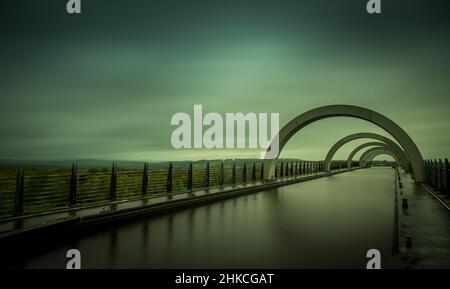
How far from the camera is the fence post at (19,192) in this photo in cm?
873

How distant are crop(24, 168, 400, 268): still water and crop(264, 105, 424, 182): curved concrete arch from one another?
1581 centimetres

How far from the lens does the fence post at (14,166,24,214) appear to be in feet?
28.7

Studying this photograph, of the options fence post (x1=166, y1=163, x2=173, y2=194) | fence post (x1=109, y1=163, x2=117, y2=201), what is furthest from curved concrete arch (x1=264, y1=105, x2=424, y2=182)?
fence post (x1=109, y1=163, x2=117, y2=201)

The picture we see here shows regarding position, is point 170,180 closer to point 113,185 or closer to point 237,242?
point 113,185

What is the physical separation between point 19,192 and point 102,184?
341 cm

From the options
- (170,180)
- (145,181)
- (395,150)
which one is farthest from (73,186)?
(395,150)

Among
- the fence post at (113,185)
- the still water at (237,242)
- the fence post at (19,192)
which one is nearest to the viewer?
the still water at (237,242)

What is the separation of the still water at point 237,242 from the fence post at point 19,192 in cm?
275

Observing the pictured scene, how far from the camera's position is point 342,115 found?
84.9 feet

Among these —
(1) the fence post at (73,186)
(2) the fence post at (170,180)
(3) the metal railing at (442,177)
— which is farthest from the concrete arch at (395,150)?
(1) the fence post at (73,186)

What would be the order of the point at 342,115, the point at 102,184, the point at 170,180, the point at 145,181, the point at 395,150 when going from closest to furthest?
the point at 102,184, the point at 145,181, the point at 170,180, the point at 342,115, the point at 395,150

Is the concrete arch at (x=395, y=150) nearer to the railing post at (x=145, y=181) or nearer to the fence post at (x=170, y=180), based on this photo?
the fence post at (x=170, y=180)

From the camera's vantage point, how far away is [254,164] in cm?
2494

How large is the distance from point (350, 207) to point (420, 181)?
1440cm
